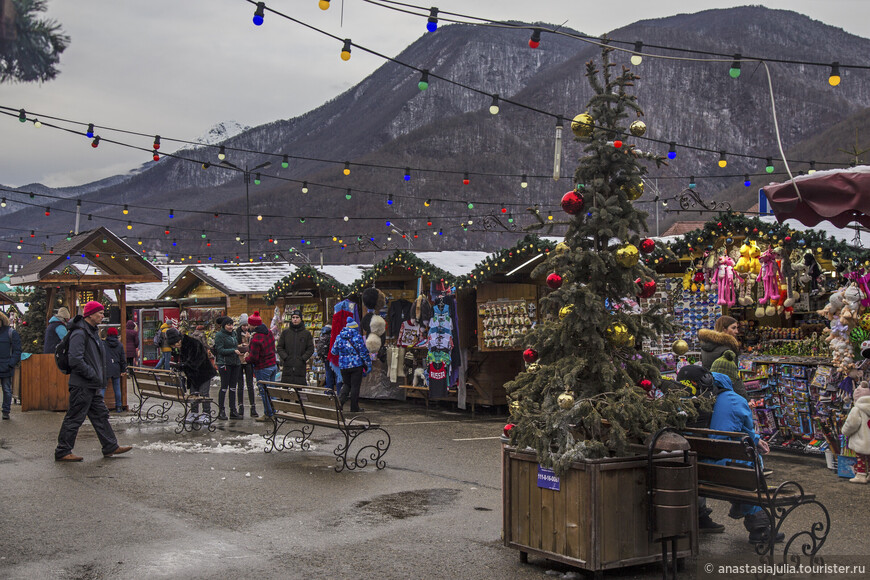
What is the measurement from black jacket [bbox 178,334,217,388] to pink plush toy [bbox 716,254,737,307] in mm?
7912

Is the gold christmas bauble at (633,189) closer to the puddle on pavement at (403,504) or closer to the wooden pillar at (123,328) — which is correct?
the puddle on pavement at (403,504)

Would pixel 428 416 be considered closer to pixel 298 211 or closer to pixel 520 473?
pixel 520 473

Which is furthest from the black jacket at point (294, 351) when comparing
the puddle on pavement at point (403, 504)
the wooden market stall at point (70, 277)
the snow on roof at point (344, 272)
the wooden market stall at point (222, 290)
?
the wooden market stall at point (222, 290)

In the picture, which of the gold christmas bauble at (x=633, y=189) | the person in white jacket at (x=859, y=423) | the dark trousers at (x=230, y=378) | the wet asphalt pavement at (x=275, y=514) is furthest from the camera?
the dark trousers at (x=230, y=378)

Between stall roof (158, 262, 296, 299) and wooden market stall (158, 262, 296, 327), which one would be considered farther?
wooden market stall (158, 262, 296, 327)

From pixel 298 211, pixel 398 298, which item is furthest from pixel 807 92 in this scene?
pixel 398 298

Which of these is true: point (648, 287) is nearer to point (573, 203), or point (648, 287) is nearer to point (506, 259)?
point (573, 203)

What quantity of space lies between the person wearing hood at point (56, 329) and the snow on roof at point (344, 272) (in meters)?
5.42

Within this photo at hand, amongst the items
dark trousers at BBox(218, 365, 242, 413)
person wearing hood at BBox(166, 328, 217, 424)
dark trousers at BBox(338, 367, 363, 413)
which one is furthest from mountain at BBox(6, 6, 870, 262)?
person wearing hood at BBox(166, 328, 217, 424)

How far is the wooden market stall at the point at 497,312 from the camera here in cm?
1414

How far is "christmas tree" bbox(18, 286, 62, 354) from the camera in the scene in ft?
56.5

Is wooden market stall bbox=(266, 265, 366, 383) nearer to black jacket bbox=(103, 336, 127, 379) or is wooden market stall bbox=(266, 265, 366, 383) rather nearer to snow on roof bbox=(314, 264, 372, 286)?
snow on roof bbox=(314, 264, 372, 286)

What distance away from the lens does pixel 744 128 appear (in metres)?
151

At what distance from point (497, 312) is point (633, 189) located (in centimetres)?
828
